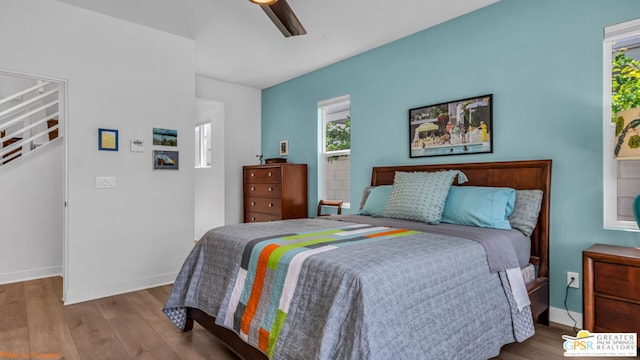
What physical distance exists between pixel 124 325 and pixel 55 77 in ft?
6.96

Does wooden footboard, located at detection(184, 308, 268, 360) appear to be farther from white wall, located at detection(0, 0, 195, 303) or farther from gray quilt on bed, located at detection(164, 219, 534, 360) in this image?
white wall, located at detection(0, 0, 195, 303)

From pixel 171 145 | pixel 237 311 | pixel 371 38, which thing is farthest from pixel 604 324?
pixel 171 145

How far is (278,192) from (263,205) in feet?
1.47

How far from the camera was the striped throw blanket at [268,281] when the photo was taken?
160 cm

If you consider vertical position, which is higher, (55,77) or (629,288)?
(55,77)

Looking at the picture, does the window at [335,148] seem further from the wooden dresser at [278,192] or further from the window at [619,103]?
the window at [619,103]

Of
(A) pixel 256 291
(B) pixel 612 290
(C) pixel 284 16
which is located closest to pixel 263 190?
(C) pixel 284 16

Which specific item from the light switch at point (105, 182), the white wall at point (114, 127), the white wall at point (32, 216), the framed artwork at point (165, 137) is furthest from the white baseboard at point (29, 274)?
the framed artwork at point (165, 137)

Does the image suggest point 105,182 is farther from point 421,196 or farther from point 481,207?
point 481,207

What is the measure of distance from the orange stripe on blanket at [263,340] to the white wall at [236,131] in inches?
148

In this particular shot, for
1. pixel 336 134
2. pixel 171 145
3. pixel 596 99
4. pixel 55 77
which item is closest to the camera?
pixel 596 99

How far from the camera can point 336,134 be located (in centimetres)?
454

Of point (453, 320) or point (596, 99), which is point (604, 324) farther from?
point (596, 99)

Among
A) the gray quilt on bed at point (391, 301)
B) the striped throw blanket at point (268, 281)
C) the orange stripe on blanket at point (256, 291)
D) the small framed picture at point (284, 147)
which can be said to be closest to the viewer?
the gray quilt on bed at point (391, 301)
